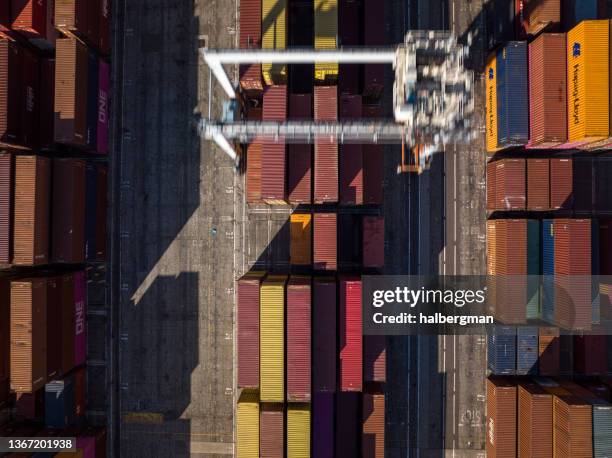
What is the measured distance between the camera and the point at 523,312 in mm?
33875

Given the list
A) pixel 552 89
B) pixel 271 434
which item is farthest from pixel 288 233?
pixel 552 89

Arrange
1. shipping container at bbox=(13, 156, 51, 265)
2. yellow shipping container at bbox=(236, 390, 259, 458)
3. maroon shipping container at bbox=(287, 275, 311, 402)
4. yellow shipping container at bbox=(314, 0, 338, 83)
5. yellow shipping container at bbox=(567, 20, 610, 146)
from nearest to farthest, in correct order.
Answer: yellow shipping container at bbox=(567, 20, 610, 146) < maroon shipping container at bbox=(287, 275, 311, 402) < shipping container at bbox=(13, 156, 51, 265) < yellow shipping container at bbox=(236, 390, 259, 458) < yellow shipping container at bbox=(314, 0, 338, 83)

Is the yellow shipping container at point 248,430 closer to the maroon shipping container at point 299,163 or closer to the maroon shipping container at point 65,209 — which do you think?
the maroon shipping container at point 299,163

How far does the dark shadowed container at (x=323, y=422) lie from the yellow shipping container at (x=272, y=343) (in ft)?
12.4

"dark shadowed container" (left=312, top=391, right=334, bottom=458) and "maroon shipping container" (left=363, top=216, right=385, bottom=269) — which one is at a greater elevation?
"maroon shipping container" (left=363, top=216, right=385, bottom=269)

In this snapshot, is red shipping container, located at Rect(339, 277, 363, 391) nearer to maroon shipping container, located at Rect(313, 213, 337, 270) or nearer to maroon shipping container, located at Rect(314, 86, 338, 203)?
maroon shipping container, located at Rect(313, 213, 337, 270)

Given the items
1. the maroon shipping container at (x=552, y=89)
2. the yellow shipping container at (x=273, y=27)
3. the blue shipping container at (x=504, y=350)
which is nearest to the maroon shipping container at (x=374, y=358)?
the blue shipping container at (x=504, y=350)

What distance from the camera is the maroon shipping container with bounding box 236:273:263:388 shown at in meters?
32.0

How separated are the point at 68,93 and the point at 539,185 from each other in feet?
147

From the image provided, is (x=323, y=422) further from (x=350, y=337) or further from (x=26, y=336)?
(x=26, y=336)

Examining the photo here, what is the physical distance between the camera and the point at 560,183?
112 feet

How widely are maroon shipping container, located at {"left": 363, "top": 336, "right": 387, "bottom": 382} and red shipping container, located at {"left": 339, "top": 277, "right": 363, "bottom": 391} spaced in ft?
6.22

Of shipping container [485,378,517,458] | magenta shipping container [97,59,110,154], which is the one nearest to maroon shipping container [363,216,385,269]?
shipping container [485,378,517,458]

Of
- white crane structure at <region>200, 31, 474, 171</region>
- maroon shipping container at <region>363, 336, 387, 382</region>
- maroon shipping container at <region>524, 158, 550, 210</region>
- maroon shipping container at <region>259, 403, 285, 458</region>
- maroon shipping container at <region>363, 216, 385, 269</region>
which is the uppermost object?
white crane structure at <region>200, 31, 474, 171</region>
